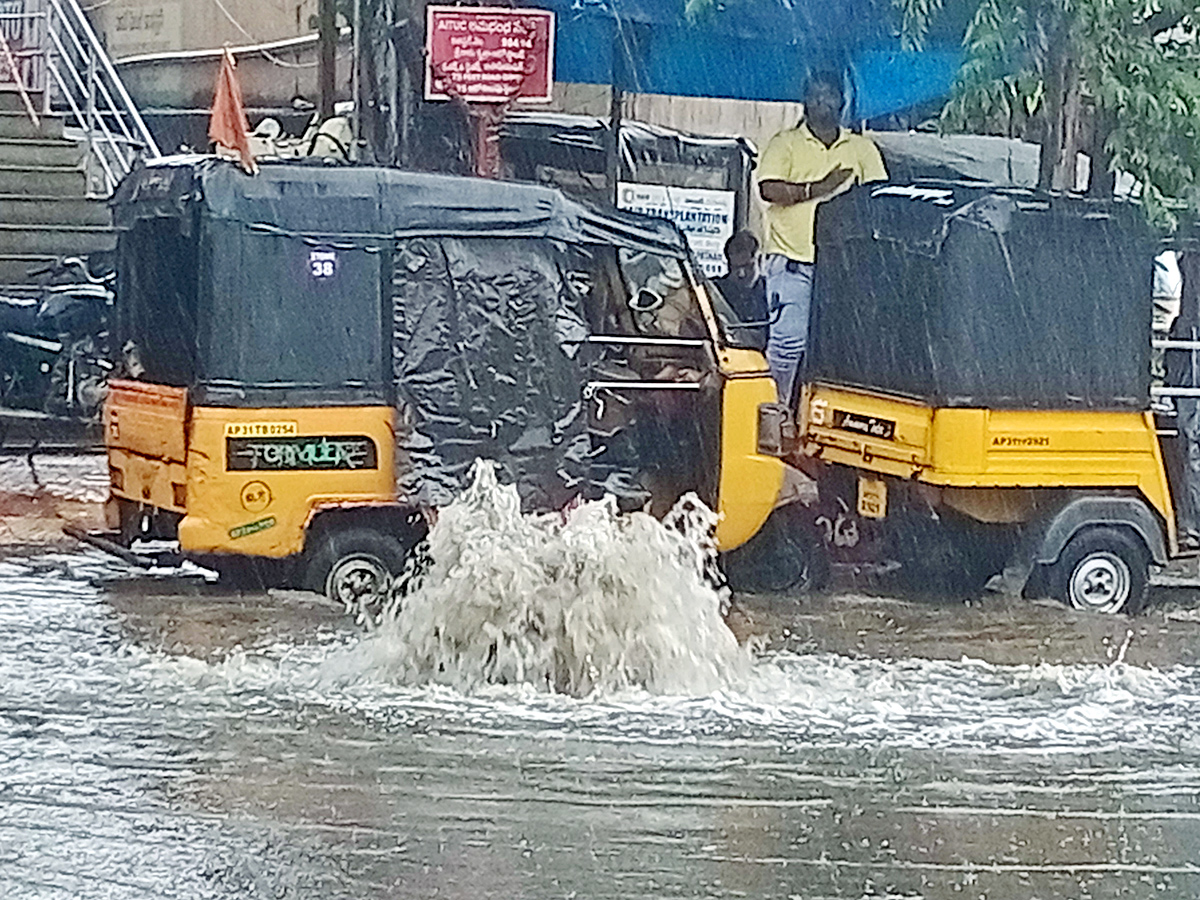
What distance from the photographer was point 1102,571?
11961 mm

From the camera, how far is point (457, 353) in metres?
11.3

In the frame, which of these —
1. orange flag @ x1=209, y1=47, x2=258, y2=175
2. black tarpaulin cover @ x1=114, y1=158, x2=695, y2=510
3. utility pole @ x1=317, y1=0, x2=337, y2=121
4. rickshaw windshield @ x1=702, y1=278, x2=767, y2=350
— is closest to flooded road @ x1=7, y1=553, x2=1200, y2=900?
black tarpaulin cover @ x1=114, y1=158, x2=695, y2=510

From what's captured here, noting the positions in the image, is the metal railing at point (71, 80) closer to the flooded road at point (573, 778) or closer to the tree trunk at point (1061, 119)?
the tree trunk at point (1061, 119)

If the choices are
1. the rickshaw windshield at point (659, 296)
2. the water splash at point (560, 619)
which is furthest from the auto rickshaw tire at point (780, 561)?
the water splash at point (560, 619)

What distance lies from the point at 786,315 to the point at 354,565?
3.52 meters

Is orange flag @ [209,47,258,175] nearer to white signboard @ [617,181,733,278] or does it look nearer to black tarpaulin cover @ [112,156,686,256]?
black tarpaulin cover @ [112,156,686,256]

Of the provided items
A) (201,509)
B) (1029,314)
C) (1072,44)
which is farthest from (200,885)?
(1072,44)

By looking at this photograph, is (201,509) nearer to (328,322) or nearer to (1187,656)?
(328,322)

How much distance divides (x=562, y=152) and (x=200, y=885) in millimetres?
11443

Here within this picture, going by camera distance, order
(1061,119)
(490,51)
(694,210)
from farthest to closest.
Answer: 1. (694,210)
2. (490,51)
3. (1061,119)

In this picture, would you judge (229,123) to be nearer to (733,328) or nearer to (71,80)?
(733,328)

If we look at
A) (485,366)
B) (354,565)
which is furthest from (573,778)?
(485,366)

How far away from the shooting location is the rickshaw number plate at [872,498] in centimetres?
1209

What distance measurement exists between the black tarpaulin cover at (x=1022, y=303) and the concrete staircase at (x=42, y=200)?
10.4m
